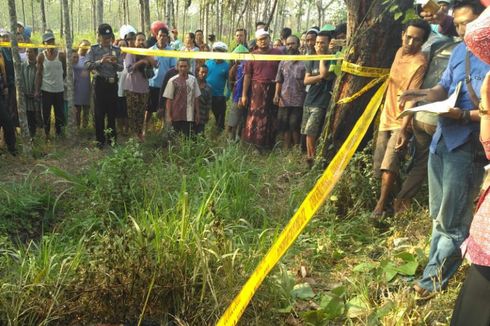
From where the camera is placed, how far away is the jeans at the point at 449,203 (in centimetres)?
235

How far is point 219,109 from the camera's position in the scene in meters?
6.84

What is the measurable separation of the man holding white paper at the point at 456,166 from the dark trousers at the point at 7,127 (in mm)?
4921

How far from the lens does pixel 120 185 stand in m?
3.76

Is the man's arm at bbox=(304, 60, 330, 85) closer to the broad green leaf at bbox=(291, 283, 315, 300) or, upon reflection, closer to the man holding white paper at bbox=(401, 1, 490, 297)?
the man holding white paper at bbox=(401, 1, 490, 297)

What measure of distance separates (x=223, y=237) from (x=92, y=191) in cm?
187

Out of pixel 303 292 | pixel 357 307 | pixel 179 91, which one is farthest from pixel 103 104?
pixel 357 307

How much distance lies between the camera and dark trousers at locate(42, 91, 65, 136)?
21.2 feet

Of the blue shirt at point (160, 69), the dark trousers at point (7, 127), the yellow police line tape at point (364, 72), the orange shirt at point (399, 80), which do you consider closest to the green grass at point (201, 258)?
the orange shirt at point (399, 80)

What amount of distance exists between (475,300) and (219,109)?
18.1ft

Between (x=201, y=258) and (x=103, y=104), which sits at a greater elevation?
(x=103, y=104)

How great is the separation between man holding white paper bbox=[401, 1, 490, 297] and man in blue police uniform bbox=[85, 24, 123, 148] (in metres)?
4.48

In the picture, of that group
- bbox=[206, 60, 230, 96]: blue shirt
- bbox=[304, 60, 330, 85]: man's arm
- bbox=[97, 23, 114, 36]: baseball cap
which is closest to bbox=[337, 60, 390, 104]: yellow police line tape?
bbox=[304, 60, 330, 85]: man's arm

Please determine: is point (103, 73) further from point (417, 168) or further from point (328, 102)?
point (417, 168)

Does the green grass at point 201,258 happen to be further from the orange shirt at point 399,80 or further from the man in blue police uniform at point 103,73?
the man in blue police uniform at point 103,73
